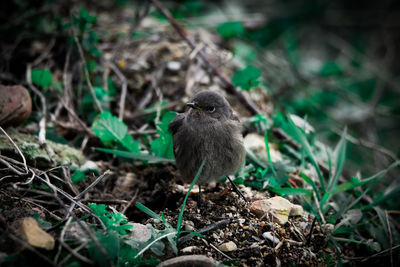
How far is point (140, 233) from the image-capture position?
2.41 metres

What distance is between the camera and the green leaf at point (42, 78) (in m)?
3.77

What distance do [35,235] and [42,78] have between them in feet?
7.54

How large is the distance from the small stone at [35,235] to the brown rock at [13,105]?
1.33 meters

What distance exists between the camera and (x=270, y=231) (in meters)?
2.65

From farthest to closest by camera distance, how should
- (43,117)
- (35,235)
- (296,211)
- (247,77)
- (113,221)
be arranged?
(247,77) < (43,117) < (296,211) < (113,221) < (35,235)

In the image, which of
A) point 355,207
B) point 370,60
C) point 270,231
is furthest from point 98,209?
point 370,60

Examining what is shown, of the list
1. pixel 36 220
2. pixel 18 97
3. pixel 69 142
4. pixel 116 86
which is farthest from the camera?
pixel 116 86

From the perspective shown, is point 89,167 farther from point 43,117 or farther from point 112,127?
point 43,117

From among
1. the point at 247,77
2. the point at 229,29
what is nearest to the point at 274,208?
the point at 247,77

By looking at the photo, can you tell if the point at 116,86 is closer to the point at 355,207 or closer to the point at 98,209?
the point at 98,209

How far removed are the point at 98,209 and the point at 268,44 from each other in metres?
4.82

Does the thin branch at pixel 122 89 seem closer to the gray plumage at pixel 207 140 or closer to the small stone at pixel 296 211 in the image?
the gray plumage at pixel 207 140

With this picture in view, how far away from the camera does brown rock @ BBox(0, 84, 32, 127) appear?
10.0ft

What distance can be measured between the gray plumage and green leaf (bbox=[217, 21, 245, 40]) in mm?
2008
